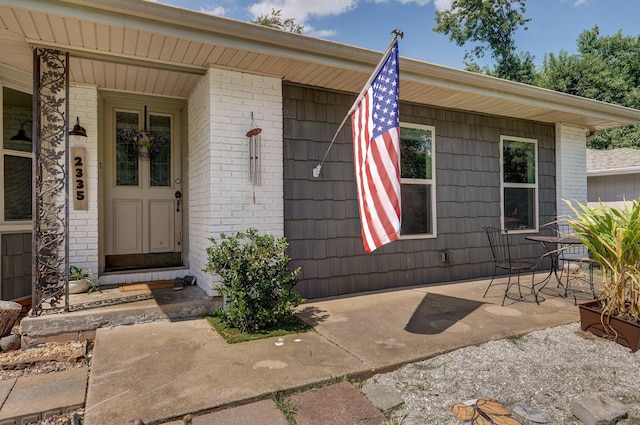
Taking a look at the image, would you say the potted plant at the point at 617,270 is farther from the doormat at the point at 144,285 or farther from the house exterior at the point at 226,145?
the doormat at the point at 144,285

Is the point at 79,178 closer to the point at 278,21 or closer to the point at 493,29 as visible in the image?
the point at 278,21

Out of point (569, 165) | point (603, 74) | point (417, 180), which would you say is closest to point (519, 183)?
point (569, 165)

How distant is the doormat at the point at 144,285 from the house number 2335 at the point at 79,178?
97cm

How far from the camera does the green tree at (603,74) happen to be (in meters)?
16.2

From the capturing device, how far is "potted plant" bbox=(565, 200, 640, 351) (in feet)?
9.66

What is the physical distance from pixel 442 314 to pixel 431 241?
1633 millimetres

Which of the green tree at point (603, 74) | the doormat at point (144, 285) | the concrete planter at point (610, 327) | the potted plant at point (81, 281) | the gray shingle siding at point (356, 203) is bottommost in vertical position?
the concrete planter at point (610, 327)

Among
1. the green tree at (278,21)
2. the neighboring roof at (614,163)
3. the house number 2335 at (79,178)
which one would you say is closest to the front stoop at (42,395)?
the house number 2335 at (79,178)

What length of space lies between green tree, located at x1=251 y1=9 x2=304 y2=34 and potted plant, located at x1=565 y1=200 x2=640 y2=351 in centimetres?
1434

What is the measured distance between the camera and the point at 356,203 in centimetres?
466

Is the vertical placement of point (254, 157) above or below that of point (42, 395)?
above

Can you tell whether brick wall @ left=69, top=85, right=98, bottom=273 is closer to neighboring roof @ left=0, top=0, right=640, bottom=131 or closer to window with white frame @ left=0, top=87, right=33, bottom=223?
neighboring roof @ left=0, top=0, right=640, bottom=131

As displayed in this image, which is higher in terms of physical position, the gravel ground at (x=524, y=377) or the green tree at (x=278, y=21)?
the green tree at (x=278, y=21)

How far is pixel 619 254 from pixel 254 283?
2.99 m
